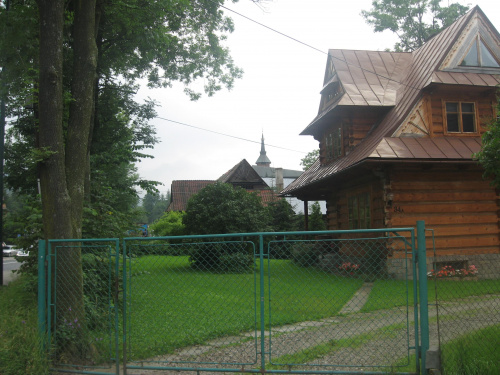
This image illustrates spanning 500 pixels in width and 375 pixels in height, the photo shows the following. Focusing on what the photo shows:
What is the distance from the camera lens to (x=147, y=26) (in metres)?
12.8

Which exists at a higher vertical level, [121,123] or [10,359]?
[121,123]

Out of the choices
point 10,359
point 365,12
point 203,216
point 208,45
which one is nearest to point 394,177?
point 203,216

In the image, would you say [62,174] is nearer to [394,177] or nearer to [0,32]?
[0,32]

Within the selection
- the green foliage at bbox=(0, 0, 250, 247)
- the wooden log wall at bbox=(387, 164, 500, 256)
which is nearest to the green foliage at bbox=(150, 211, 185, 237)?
the green foliage at bbox=(0, 0, 250, 247)

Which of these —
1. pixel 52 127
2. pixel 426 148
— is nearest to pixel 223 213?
pixel 426 148

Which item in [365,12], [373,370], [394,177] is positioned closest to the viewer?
[373,370]

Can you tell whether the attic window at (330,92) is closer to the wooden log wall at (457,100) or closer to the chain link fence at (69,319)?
the wooden log wall at (457,100)

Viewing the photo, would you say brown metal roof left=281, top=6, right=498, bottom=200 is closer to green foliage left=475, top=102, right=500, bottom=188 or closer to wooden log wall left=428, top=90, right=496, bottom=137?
wooden log wall left=428, top=90, right=496, bottom=137

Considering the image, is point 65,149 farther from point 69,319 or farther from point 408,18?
point 408,18

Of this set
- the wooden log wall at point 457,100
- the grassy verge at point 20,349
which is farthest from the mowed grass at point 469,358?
the wooden log wall at point 457,100

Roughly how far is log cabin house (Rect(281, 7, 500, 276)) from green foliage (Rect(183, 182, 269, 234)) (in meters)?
2.68

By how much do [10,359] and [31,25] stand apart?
6.69m

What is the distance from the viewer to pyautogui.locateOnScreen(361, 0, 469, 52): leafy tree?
30406 millimetres

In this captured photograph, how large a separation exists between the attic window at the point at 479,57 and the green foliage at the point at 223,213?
911 cm
